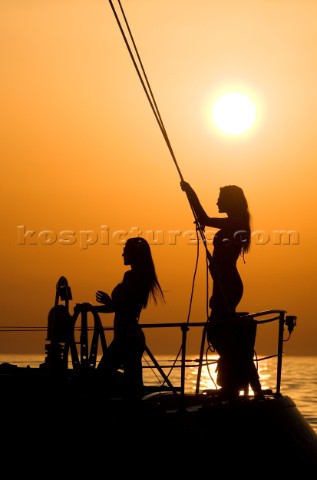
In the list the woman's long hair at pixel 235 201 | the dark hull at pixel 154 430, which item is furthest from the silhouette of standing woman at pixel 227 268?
the dark hull at pixel 154 430

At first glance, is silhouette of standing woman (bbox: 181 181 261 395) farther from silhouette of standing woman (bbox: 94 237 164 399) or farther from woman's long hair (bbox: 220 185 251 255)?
silhouette of standing woman (bbox: 94 237 164 399)

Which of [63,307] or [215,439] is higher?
[63,307]

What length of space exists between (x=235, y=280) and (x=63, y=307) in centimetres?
241

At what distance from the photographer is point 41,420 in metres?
11.9

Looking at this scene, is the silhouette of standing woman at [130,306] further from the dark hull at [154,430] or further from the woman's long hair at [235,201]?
the woman's long hair at [235,201]

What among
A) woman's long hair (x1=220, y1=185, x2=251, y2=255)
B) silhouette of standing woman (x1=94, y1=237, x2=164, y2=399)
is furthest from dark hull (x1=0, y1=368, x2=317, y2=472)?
woman's long hair (x1=220, y1=185, x2=251, y2=255)

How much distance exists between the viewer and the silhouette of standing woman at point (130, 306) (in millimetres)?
12336

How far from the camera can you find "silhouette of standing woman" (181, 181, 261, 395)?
11859 mm

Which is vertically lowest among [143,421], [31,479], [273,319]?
[31,479]

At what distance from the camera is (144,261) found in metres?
12.5

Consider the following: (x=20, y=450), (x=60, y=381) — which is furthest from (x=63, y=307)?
(x=20, y=450)

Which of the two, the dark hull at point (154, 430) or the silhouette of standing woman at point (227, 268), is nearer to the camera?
Answer: the dark hull at point (154, 430)

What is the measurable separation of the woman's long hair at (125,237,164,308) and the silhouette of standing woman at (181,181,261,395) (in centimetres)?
87

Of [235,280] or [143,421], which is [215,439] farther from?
[235,280]
